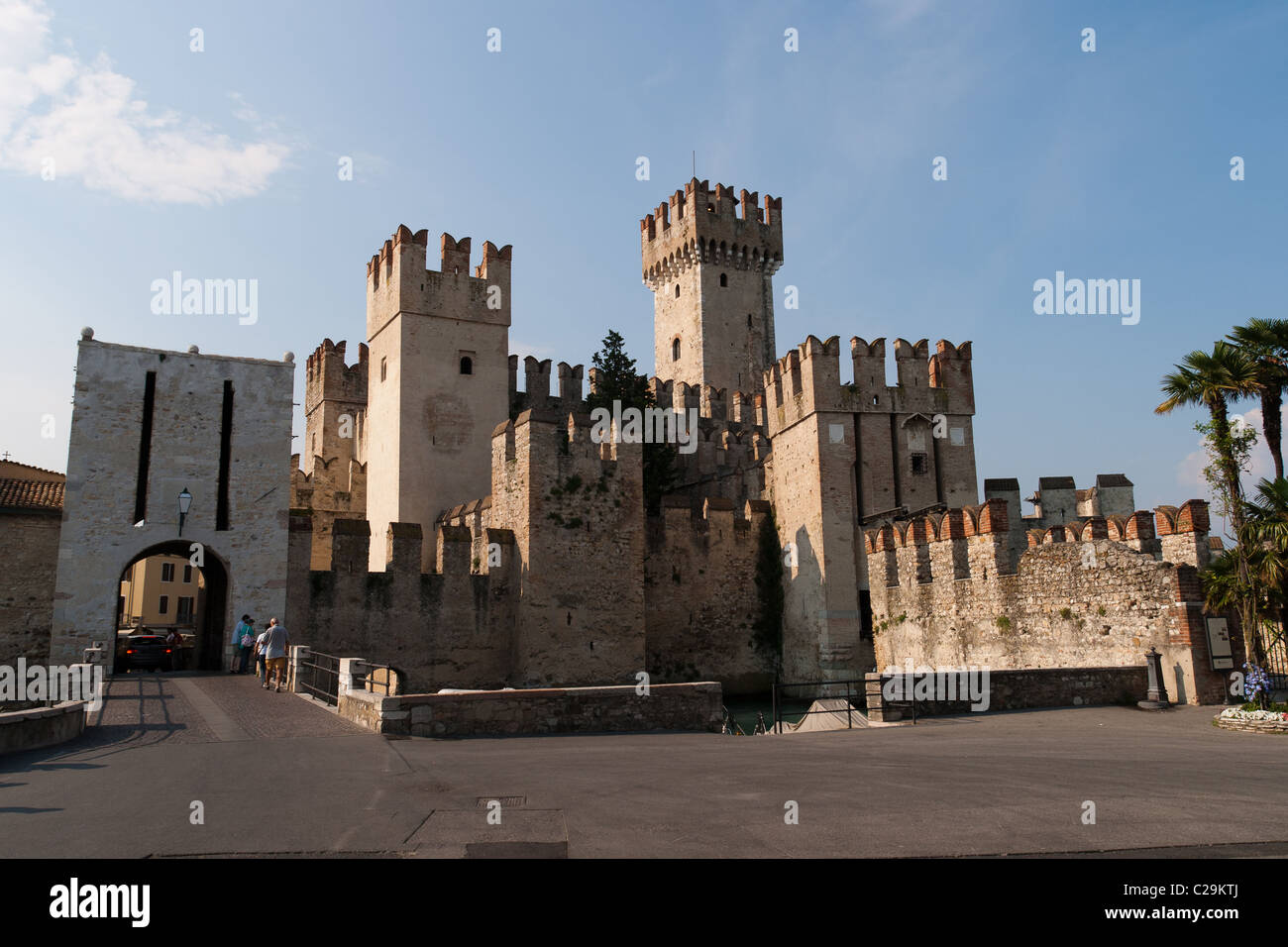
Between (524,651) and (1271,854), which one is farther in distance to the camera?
(524,651)

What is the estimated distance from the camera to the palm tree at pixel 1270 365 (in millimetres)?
19797

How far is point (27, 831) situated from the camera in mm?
6910

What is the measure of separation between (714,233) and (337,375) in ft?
75.0

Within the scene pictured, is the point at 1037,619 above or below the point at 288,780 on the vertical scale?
above

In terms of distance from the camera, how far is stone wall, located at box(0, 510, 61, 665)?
70.4ft

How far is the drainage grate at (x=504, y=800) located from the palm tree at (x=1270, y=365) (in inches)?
713

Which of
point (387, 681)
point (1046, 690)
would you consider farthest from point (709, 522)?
point (387, 681)

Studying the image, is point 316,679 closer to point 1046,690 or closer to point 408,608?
point 408,608
